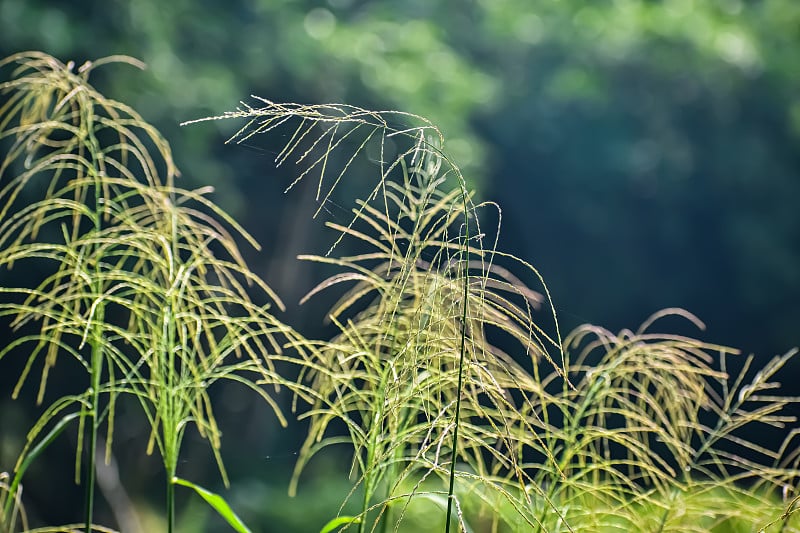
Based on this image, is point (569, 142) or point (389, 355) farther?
point (569, 142)

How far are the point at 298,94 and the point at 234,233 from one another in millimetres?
856

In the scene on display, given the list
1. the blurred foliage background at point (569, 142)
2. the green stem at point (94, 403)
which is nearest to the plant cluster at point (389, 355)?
the green stem at point (94, 403)

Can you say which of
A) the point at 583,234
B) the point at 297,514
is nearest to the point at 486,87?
the point at 583,234

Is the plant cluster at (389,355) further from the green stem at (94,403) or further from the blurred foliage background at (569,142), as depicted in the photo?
the blurred foliage background at (569,142)

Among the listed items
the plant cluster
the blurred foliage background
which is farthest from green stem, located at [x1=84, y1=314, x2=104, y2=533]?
the blurred foliage background

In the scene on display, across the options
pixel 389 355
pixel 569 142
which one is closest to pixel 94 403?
pixel 389 355

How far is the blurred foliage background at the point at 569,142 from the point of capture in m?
4.83

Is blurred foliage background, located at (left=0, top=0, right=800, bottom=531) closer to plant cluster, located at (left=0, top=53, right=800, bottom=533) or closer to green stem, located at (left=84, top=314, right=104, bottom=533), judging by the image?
plant cluster, located at (left=0, top=53, right=800, bottom=533)

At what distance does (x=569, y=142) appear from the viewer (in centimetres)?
632

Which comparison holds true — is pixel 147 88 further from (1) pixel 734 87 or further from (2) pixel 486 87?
(1) pixel 734 87

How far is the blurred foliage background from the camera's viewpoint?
483cm

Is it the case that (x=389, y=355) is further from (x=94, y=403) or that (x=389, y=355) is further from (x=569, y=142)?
(x=569, y=142)

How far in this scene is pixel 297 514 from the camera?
4.75 m

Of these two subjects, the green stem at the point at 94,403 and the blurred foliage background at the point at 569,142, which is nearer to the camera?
the green stem at the point at 94,403
